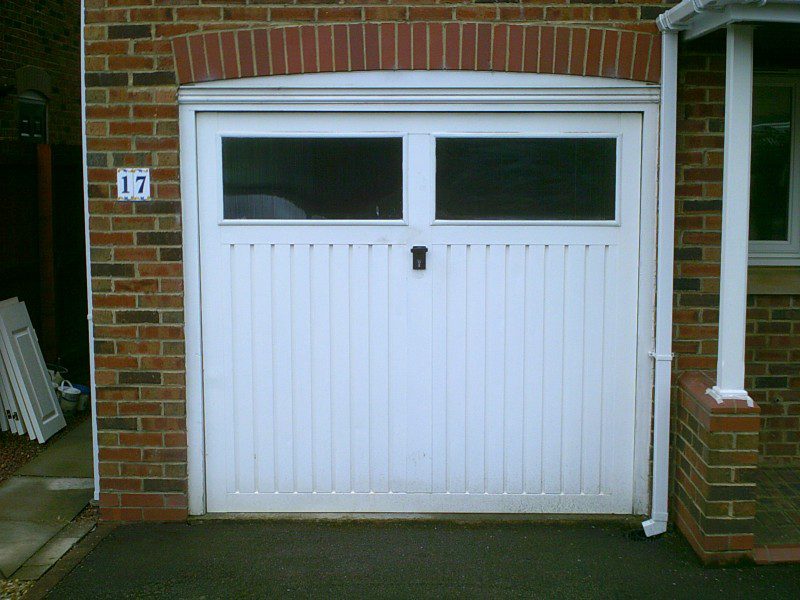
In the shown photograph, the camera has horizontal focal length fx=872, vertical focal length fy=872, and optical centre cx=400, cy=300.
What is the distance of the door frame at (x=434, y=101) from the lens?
455 centimetres

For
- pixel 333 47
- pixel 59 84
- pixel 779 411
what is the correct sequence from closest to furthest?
pixel 333 47, pixel 779 411, pixel 59 84

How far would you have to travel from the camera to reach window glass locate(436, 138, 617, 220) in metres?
4.68

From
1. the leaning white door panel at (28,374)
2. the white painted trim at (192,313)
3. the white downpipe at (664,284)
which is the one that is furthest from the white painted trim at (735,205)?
the leaning white door panel at (28,374)

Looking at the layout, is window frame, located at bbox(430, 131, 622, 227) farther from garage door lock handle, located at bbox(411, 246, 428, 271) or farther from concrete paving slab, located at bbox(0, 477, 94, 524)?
concrete paving slab, located at bbox(0, 477, 94, 524)

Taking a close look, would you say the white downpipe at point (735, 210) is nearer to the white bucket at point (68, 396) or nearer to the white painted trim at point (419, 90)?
the white painted trim at point (419, 90)

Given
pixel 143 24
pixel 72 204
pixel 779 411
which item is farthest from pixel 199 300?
pixel 72 204

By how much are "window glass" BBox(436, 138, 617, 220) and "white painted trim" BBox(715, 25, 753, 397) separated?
2.28 feet

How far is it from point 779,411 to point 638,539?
1.30m

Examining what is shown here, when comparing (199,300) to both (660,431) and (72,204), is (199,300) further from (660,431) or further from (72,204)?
(72,204)

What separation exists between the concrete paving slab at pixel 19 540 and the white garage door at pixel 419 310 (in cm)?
90

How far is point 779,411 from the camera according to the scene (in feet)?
17.0

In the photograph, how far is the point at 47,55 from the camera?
28.7 feet

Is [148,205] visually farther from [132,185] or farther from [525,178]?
[525,178]

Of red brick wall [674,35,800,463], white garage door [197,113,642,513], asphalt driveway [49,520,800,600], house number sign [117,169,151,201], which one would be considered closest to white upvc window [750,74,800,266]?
red brick wall [674,35,800,463]
